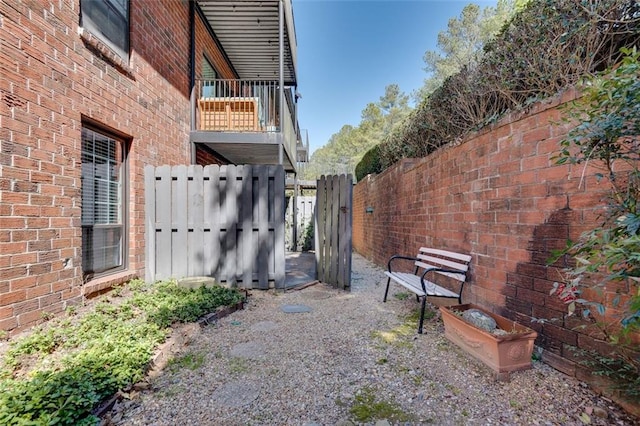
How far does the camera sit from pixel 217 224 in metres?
4.76

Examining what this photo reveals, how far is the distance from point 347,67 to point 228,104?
46.6ft

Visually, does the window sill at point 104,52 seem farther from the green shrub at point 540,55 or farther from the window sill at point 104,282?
the green shrub at point 540,55

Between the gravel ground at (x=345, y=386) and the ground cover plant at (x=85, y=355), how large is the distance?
20cm

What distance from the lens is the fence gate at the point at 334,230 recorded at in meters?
4.98

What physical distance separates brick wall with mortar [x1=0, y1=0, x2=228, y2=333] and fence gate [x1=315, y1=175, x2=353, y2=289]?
118 inches

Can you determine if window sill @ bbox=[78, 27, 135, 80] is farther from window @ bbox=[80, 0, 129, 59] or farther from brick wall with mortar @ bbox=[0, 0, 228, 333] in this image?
window @ bbox=[80, 0, 129, 59]

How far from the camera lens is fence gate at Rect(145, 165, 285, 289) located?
470cm

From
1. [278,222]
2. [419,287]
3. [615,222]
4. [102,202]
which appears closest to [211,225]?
[278,222]

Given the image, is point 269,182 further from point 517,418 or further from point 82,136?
point 517,418

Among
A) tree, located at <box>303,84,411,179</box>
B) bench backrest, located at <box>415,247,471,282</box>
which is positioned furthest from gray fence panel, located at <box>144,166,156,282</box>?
tree, located at <box>303,84,411,179</box>

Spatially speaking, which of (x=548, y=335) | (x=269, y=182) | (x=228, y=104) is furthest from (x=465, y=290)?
(x=228, y=104)

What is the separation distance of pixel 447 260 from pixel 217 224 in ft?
11.5

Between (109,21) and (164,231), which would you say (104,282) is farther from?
(109,21)

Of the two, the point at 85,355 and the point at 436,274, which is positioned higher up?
the point at 436,274
